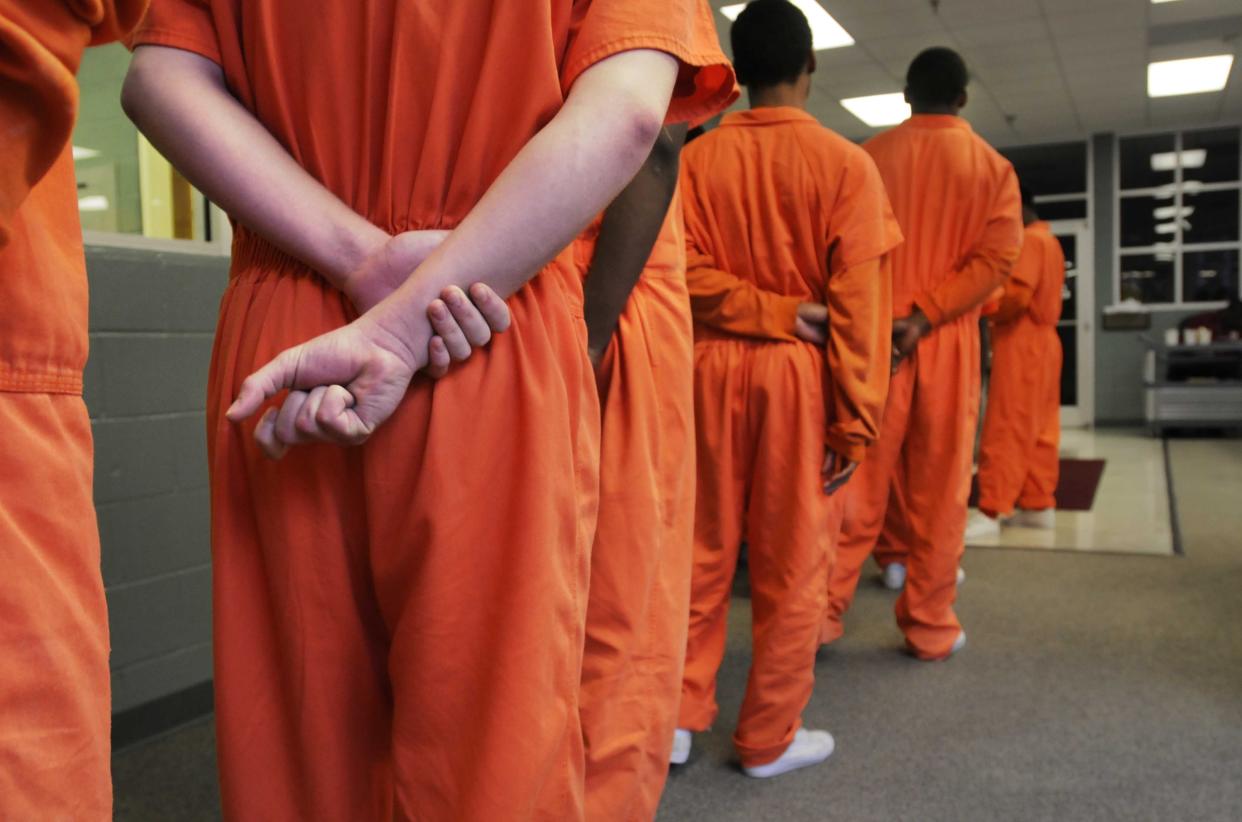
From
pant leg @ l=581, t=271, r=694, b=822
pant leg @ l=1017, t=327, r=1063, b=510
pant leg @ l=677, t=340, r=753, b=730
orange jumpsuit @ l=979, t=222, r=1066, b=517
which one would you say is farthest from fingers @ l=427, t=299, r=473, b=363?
pant leg @ l=1017, t=327, r=1063, b=510

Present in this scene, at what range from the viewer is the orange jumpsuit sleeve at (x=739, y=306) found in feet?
6.95

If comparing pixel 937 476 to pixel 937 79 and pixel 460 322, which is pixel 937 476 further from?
pixel 460 322

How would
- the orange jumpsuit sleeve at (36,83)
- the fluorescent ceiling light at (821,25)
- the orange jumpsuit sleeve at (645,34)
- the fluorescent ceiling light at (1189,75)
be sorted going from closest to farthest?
the orange jumpsuit sleeve at (36,83) < the orange jumpsuit sleeve at (645,34) < the fluorescent ceiling light at (821,25) < the fluorescent ceiling light at (1189,75)

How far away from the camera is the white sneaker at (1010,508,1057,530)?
4.80 meters

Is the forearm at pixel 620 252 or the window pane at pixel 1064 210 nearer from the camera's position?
the forearm at pixel 620 252

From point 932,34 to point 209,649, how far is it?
692 centimetres

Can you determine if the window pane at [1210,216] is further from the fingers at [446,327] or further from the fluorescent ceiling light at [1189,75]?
the fingers at [446,327]

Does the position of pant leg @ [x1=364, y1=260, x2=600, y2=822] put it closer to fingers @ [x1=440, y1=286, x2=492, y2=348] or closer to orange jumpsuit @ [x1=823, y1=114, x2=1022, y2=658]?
fingers @ [x1=440, y1=286, x2=492, y2=348]

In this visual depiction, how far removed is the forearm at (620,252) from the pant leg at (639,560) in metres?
0.04

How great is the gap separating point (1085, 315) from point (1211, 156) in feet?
6.98

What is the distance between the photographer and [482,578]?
817mm

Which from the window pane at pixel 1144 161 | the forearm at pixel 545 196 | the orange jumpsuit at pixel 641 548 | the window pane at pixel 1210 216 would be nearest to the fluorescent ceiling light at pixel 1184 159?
the window pane at pixel 1144 161

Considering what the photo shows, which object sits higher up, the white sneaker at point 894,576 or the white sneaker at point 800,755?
the white sneaker at point 894,576

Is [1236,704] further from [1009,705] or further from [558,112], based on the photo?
[558,112]
